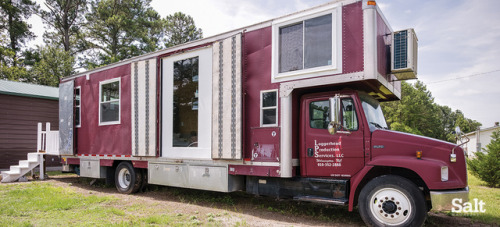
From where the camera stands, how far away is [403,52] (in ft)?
20.1

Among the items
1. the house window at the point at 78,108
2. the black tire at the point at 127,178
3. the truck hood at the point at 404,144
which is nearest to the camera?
the truck hood at the point at 404,144

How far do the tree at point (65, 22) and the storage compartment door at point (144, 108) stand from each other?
89.0 feet

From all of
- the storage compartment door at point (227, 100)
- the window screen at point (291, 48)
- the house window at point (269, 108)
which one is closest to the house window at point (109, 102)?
the storage compartment door at point (227, 100)

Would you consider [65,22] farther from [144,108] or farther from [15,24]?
[144,108]

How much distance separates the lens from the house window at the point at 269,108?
256 inches

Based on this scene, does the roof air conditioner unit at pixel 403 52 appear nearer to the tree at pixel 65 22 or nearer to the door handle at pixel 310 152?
the door handle at pixel 310 152

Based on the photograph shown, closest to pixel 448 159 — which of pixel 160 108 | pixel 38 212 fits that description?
pixel 160 108

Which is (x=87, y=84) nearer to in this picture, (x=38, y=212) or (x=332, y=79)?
(x=38, y=212)

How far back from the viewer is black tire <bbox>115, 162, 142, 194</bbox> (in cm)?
895

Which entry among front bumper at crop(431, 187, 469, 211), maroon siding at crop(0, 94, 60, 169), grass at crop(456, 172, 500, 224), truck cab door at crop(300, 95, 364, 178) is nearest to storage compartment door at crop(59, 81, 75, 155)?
maroon siding at crop(0, 94, 60, 169)

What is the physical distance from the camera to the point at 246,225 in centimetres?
581

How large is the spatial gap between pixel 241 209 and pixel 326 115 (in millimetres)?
2746

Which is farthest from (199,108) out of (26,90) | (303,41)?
(26,90)

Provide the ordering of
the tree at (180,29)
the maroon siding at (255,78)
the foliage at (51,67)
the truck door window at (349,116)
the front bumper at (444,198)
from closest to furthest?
1. the front bumper at (444,198)
2. the truck door window at (349,116)
3. the maroon siding at (255,78)
4. the foliage at (51,67)
5. the tree at (180,29)
